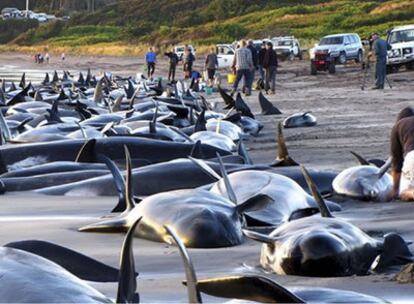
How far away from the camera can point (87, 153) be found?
9.12 meters

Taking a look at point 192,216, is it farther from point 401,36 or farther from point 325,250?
point 401,36

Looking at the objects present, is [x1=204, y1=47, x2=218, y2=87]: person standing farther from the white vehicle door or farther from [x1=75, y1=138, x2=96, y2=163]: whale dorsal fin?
[x1=75, y1=138, x2=96, y2=163]: whale dorsal fin

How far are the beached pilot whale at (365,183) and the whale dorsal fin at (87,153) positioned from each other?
2.28 meters

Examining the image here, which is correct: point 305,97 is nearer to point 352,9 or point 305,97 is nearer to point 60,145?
point 60,145

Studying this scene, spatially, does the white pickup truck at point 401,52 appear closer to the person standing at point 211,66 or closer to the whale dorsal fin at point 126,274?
the person standing at point 211,66

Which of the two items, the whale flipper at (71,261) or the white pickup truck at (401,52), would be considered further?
the white pickup truck at (401,52)

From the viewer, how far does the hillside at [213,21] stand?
65.4 metres

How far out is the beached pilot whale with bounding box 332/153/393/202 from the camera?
7.77 m

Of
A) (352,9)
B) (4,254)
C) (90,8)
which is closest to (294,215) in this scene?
(4,254)

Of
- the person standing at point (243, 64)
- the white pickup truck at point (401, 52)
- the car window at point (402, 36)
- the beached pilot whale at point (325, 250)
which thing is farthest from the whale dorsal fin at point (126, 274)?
the car window at point (402, 36)

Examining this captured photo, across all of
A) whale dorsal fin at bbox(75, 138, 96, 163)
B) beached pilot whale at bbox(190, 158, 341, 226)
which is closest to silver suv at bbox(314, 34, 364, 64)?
whale dorsal fin at bbox(75, 138, 96, 163)

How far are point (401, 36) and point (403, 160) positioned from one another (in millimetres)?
32610

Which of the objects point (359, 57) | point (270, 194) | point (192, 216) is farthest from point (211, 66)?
point (192, 216)

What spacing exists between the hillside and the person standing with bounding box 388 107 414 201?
5102 cm
